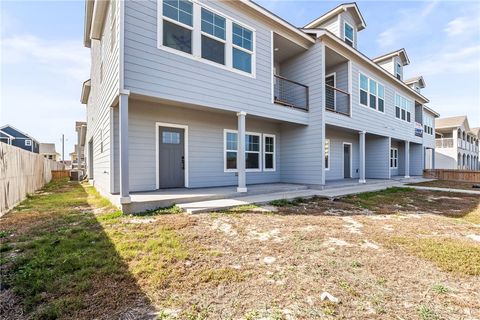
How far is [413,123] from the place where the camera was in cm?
1692

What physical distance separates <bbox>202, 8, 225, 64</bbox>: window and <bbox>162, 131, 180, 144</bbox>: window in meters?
2.62

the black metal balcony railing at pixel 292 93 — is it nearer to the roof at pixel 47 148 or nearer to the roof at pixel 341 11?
the roof at pixel 341 11

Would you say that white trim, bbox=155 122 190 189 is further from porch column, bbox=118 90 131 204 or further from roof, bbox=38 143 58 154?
roof, bbox=38 143 58 154

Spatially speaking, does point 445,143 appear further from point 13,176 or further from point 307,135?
point 13,176

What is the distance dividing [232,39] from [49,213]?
22.8ft

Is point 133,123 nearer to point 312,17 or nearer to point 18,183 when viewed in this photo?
point 18,183

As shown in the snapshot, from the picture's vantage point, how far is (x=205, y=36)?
269 inches

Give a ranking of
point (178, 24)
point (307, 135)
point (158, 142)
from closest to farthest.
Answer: point (178, 24) < point (158, 142) < point (307, 135)

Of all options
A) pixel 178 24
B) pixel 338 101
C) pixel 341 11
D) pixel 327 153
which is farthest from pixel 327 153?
pixel 178 24

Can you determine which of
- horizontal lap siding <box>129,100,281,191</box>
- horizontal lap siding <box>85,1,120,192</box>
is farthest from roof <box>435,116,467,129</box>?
horizontal lap siding <box>85,1,120,192</box>

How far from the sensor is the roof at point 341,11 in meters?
12.2

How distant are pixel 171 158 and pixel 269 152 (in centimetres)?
450

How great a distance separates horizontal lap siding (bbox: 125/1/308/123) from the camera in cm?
562

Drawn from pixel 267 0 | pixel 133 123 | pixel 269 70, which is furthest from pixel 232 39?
pixel 133 123
